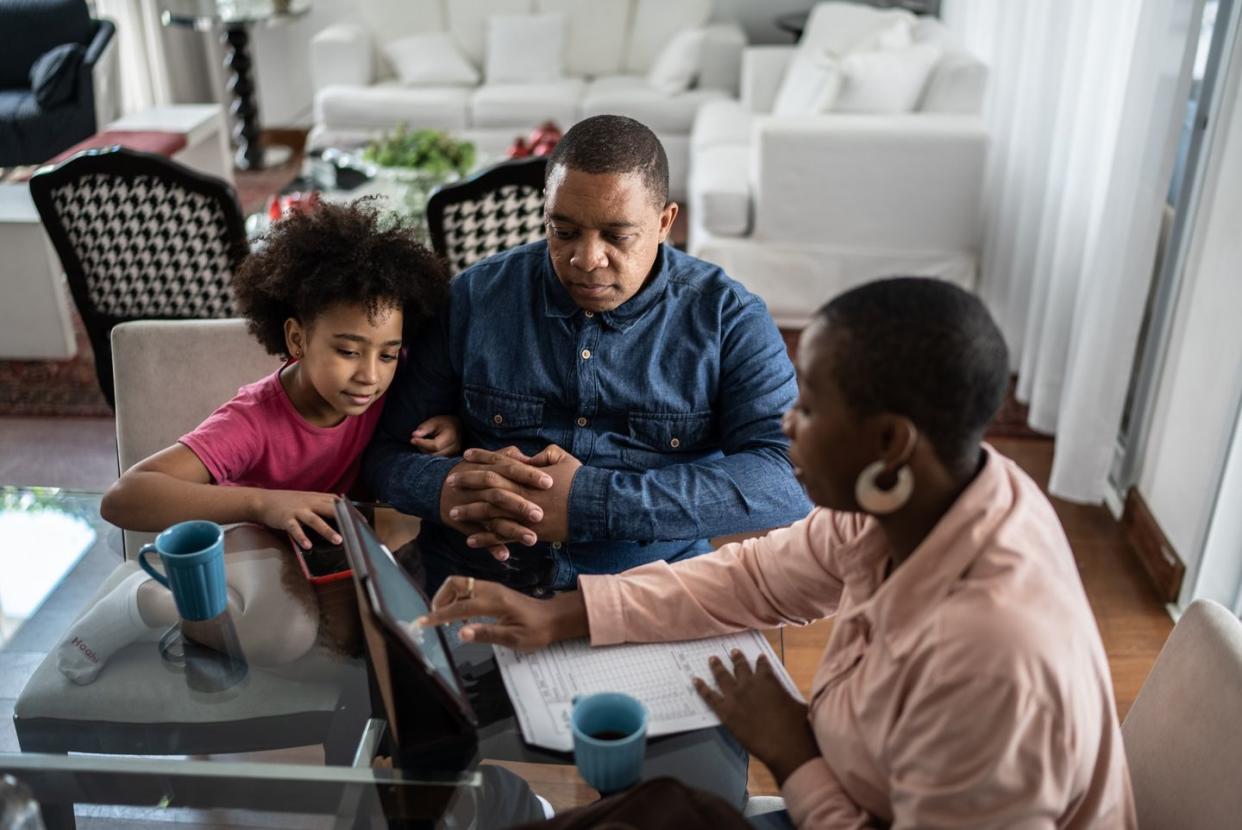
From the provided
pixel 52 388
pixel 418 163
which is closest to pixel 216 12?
pixel 418 163

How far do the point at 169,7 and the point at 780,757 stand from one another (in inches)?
214

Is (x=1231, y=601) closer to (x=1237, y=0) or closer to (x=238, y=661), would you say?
(x=1237, y=0)

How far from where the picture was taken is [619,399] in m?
1.56

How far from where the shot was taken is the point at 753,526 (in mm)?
1532

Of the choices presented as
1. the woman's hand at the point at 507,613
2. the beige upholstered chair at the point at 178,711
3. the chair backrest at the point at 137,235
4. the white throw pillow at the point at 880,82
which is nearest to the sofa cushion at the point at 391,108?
the white throw pillow at the point at 880,82

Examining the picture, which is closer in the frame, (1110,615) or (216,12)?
(1110,615)

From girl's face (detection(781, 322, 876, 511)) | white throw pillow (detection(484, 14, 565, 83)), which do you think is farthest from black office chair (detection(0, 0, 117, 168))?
girl's face (detection(781, 322, 876, 511))

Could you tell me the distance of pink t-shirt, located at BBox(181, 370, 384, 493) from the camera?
1530 mm

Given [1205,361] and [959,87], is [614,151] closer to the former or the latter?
[1205,361]

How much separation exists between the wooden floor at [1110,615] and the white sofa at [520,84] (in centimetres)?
290

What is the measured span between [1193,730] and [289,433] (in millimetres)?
1152

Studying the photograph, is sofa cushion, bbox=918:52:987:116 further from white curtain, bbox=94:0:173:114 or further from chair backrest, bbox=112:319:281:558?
white curtain, bbox=94:0:173:114

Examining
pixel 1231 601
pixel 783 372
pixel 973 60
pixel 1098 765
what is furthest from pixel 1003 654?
pixel 973 60

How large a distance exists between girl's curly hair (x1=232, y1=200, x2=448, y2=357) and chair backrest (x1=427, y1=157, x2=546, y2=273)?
0.68 m
